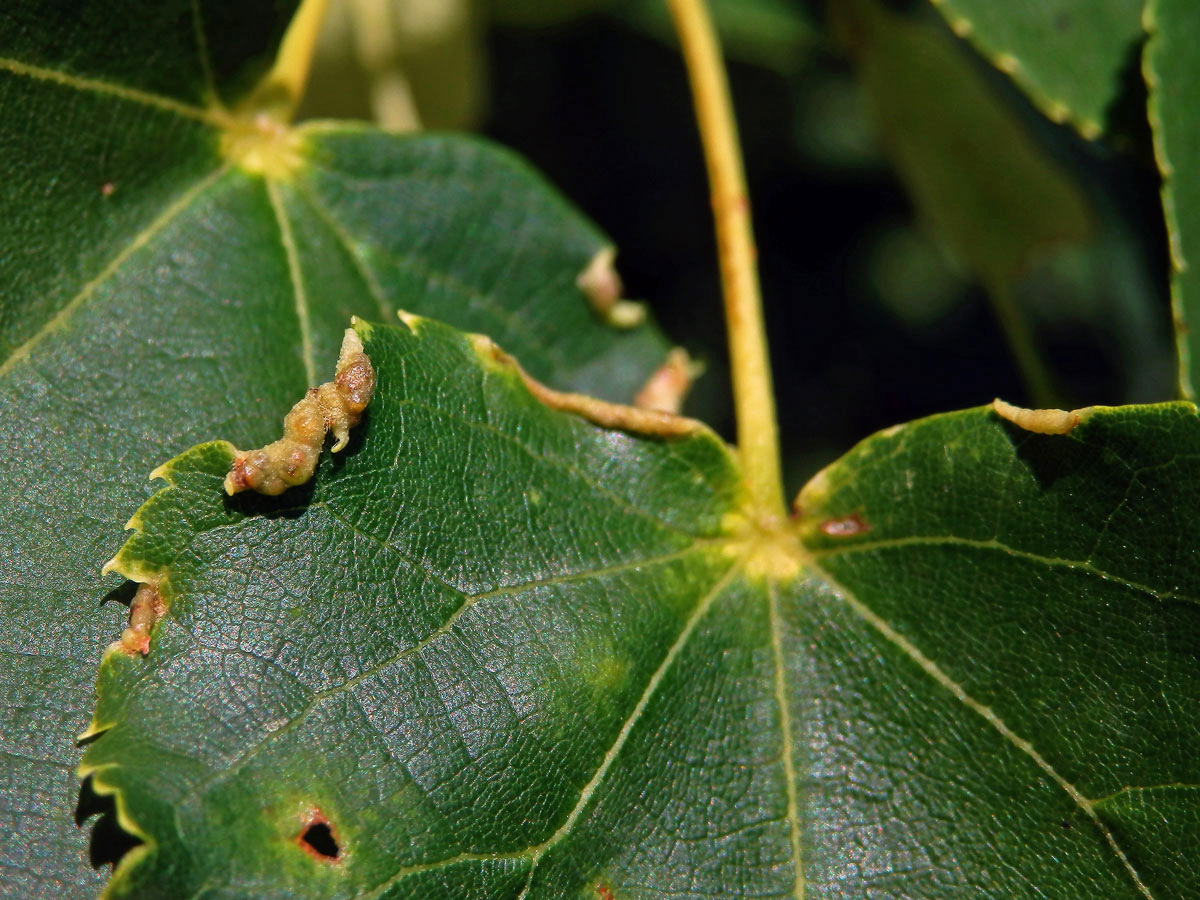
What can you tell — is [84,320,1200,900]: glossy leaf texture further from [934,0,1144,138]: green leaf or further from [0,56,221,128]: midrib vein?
[934,0,1144,138]: green leaf

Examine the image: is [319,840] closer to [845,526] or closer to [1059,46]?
[845,526]

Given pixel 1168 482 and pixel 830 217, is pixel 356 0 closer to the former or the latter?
pixel 1168 482

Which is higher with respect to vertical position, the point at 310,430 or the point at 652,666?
the point at 310,430

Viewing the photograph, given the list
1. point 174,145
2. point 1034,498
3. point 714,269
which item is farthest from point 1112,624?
point 714,269

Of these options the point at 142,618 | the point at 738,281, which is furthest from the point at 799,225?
the point at 142,618

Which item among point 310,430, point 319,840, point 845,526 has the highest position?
point 310,430
